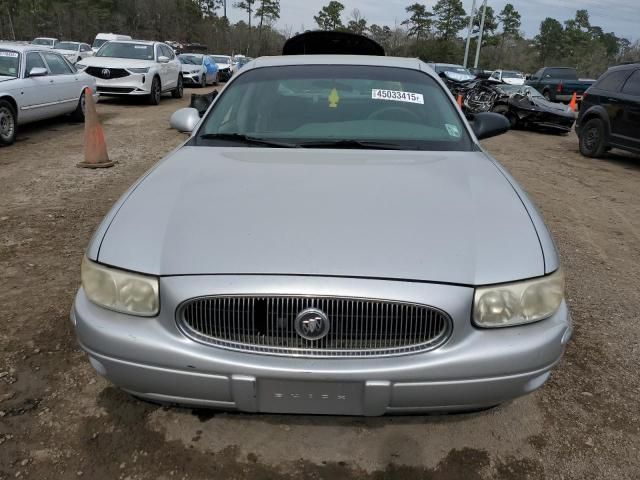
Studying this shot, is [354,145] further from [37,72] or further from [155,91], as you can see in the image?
[155,91]

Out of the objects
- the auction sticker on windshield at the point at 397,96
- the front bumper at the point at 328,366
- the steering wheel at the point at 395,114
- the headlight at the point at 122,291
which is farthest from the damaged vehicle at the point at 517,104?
the headlight at the point at 122,291

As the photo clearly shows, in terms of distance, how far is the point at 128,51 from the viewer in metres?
14.1

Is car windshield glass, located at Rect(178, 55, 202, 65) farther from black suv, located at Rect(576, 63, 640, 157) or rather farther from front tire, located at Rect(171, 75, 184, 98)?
black suv, located at Rect(576, 63, 640, 157)

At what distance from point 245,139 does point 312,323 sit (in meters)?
1.55

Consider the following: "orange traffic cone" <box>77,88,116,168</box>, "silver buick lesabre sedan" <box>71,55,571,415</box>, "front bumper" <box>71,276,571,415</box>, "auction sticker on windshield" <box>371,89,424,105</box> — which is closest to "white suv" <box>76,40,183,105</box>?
"orange traffic cone" <box>77,88,116,168</box>

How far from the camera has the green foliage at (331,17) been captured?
6569cm

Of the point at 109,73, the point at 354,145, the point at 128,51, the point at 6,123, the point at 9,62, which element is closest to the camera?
the point at 354,145

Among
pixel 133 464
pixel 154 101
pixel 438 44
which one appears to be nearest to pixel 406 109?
pixel 133 464

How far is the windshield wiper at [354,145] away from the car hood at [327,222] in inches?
9.6

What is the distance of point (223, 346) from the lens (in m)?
1.84

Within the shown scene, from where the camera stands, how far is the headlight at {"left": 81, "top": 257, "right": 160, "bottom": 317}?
6.10 ft

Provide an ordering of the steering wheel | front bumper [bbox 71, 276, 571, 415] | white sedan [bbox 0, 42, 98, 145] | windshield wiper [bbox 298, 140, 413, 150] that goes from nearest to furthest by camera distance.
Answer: front bumper [bbox 71, 276, 571, 415] < windshield wiper [bbox 298, 140, 413, 150] < the steering wheel < white sedan [bbox 0, 42, 98, 145]

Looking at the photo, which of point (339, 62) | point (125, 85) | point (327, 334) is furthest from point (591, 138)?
point (125, 85)

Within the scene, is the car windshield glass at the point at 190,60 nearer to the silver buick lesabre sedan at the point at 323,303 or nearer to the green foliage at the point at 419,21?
the silver buick lesabre sedan at the point at 323,303
